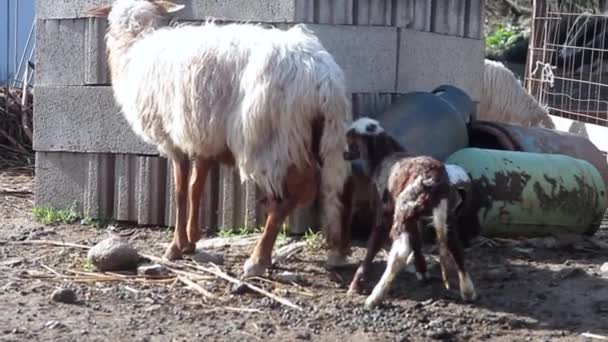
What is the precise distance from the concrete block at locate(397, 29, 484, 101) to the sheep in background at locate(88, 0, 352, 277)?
3.64 ft

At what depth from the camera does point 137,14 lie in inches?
290

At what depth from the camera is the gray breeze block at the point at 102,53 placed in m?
7.47

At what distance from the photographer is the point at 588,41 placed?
55.4 feet

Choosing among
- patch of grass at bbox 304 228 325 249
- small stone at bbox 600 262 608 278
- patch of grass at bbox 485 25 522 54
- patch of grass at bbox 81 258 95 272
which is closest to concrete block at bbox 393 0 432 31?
A: patch of grass at bbox 304 228 325 249

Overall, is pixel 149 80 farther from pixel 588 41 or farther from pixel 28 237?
pixel 588 41

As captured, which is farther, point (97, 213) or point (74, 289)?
point (97, 213)

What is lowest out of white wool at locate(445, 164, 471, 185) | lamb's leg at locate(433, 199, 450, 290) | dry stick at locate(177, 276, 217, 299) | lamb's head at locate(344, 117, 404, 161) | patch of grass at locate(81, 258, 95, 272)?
patch of grass at locate(81, 258, 95, 272)

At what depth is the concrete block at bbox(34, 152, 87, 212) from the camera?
830 centimetres

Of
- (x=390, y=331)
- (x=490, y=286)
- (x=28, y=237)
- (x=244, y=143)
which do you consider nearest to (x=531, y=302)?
(x=490, y=286)

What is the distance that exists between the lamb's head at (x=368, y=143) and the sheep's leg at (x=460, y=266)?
0.66 metres

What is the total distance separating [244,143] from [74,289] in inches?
50.4

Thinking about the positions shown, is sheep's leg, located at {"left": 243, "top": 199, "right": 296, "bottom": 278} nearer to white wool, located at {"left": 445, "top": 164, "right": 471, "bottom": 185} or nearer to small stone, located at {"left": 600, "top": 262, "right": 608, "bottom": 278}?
white wool, located at {"left": 445, "top": 164, "right": 471, "bottom": 185}

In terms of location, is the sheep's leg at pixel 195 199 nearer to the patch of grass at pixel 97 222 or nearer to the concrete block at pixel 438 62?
the patch of grass at pixel 97 222

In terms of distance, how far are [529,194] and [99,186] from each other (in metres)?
3.27
